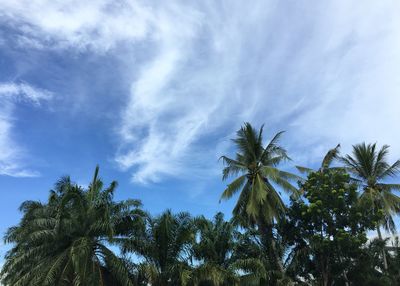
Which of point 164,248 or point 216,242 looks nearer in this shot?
point 164,248

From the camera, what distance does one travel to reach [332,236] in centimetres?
2597

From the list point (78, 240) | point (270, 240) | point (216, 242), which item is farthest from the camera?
point (270, 240)

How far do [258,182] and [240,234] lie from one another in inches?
138

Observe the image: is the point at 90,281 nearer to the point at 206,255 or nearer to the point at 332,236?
the point at 206,255

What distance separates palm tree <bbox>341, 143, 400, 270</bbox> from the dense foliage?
0.24ft

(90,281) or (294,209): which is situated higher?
(294,209)

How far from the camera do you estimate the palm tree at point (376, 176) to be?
29334 millimetres

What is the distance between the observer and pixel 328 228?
85.6ft

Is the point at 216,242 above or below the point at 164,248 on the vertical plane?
above

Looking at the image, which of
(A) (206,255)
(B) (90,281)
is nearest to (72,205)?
(B) (90,281)

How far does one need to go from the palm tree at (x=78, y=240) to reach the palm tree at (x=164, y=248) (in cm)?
100

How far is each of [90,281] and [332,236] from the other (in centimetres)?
1532

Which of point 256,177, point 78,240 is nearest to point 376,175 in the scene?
point 256,177

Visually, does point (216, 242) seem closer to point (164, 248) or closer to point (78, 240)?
point (164, 248)
